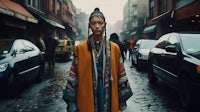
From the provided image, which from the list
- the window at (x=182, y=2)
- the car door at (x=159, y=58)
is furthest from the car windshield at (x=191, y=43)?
the window at (x=182, y=2)

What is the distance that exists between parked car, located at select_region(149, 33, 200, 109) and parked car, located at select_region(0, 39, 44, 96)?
382 cm

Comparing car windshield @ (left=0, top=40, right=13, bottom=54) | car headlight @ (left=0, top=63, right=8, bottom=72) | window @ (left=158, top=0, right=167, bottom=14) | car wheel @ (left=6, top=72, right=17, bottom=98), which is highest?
window @ (left=158, top=0, right=167, bottom=14)

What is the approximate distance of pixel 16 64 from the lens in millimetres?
7996

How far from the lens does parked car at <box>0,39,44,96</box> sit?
7.49 meters

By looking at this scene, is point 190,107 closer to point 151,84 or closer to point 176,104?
point 176,104

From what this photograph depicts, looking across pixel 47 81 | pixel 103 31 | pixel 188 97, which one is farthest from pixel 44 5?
pixel 103 31

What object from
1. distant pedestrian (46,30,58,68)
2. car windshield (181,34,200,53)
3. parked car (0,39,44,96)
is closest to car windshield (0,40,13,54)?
parked car (0,39,44,96)

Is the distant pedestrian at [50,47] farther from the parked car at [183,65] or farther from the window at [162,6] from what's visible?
the window at [162,6]

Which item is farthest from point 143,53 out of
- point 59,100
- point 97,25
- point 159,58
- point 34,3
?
point 34,3

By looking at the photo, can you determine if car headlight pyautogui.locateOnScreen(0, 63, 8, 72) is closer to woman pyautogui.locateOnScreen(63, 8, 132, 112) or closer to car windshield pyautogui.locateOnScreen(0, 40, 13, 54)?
car windshield pyautogui.locateOnScreen(0, 40, 13, 54)

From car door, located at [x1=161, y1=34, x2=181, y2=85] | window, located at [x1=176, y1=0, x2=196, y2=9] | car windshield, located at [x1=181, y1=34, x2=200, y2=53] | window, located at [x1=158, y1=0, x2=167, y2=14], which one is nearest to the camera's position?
car windshield, located at [x1=181, y1=34, x2=200, y2=53]

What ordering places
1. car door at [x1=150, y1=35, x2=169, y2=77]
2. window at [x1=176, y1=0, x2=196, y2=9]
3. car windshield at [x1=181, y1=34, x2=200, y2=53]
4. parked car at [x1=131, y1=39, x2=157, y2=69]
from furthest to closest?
window at [x1=176, y1=0, x2=196, y2=9] → parked car at [x1=131, y1=39, x2=157, y2=69] → car door at [x1=150, y1=35, x2=169, y2=77] → car windshield at [x1=181, y1=34, x2=200, y2=53]

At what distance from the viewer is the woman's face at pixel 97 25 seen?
2882mm

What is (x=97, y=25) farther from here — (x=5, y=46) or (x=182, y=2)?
(x=182, y=2)
